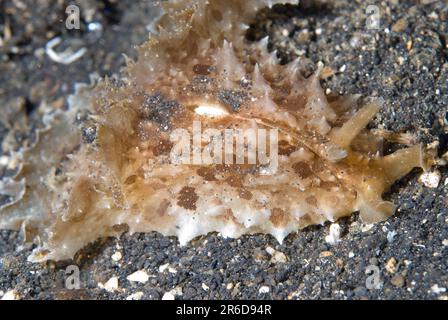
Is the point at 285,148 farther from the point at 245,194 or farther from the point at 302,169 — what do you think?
the point at 245,194

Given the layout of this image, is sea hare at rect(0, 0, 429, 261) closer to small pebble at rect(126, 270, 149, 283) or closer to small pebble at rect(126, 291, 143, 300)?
small pebble at rect(126, 270, 149, 283)

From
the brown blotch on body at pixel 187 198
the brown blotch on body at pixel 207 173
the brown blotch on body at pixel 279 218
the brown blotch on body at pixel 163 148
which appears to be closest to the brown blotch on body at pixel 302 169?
the brown blotch on body at pixel 279 218

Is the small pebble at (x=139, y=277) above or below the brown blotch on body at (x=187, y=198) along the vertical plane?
below

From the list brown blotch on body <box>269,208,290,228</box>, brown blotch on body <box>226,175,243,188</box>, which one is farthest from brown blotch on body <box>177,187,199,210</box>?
brown blotch on body <box>269,208,290,228</box>

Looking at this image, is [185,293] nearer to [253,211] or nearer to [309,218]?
[253,211]

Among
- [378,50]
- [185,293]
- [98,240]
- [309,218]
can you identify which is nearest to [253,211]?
[309,218]

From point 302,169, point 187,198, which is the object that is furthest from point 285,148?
point 187,198

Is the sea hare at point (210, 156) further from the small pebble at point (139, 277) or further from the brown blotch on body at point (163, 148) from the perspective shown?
the small pebble at point (139, 277)
